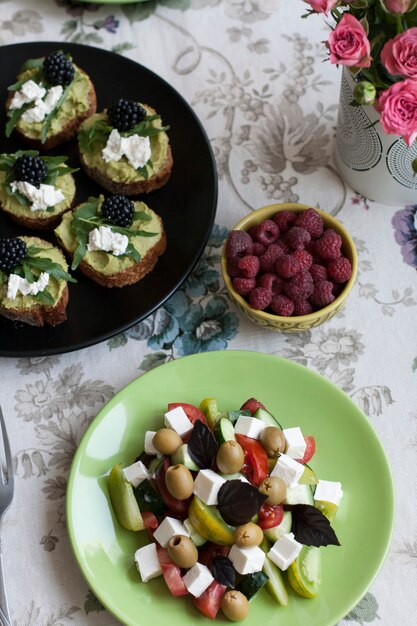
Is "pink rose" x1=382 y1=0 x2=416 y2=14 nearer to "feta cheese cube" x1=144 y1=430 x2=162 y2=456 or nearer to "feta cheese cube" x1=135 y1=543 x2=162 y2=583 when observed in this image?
"feta cheese cube" x1=144 y1=430 x2=162 y2=456

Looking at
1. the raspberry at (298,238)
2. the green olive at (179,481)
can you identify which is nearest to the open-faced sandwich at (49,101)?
the raspberry at (298,238)

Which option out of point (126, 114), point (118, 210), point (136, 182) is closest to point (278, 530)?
point (118, 210)

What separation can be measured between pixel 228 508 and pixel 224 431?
0.15 meters

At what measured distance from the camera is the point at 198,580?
1.42m

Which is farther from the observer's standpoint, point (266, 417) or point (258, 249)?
point (258, 249)

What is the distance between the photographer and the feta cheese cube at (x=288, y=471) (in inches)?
58.1

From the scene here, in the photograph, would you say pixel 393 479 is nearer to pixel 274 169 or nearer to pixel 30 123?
pixel 274 169

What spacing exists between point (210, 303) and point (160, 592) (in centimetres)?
65

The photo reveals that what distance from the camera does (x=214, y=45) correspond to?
2.14m

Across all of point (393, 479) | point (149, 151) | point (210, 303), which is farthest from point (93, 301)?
point (393, 479)

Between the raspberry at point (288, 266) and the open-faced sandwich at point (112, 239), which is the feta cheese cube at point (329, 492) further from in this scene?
the open-faced sandwich at point (112, 239)

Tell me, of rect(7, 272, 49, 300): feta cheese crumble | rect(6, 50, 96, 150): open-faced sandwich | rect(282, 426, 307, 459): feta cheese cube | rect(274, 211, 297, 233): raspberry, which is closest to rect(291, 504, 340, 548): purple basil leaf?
rect(282, 426, 307, 459): feta cheese cube

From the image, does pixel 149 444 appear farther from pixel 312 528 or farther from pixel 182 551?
pixel 312 528

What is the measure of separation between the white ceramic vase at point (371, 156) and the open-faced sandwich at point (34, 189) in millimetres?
641
